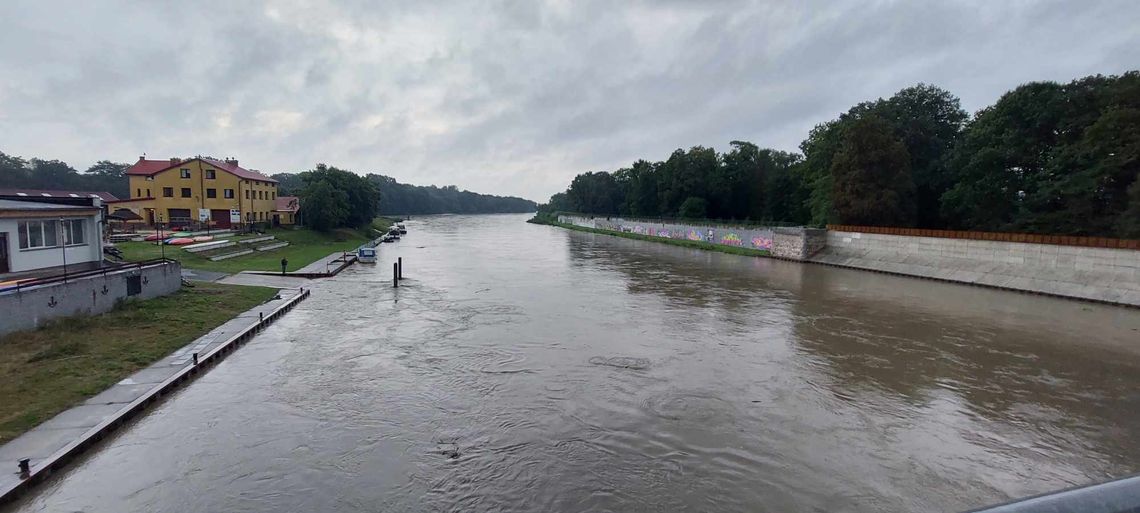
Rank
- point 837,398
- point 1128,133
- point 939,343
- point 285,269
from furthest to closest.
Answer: point 285,269 → point 1128,133 → point 939,343 → point 837,398

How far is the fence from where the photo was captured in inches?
1093

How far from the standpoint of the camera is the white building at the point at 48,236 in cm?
1920

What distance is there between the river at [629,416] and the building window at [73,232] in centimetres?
884

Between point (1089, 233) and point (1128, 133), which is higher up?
point (1128, 133)

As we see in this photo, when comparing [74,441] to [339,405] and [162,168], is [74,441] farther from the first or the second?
[162,168]

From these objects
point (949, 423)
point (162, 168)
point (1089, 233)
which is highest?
point (162, 168)

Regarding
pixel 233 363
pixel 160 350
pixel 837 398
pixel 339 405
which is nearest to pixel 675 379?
pixel 837 398

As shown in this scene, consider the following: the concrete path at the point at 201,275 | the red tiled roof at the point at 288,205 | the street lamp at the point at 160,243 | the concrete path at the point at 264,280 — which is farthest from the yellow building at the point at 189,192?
the concrete path at the point at 201,275

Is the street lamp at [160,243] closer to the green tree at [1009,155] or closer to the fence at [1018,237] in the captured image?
the fence at [1018,237]

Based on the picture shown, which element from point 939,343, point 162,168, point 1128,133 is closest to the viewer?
point 939,343

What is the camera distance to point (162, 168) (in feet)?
186

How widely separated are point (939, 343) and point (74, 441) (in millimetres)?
24034

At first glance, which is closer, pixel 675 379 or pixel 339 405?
pixel 339 405

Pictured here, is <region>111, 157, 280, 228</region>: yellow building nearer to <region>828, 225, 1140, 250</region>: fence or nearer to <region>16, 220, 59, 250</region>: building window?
<region>16, 220, 59, 250</region>: building window
